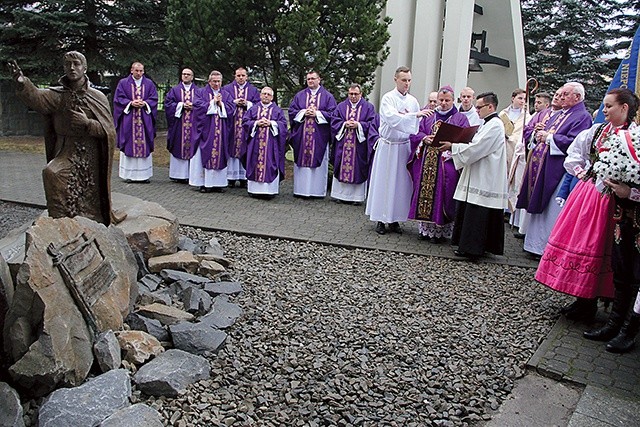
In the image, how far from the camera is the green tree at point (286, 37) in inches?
437

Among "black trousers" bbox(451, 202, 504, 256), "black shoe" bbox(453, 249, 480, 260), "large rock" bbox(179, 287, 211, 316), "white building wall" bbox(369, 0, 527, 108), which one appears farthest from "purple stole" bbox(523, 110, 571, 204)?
"white building wall" bbox(369, 0, 527, 108)

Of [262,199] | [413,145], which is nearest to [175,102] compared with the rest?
[262,199]

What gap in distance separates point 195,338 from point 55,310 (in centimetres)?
102

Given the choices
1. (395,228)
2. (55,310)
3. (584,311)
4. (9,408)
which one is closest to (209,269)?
(55,310)

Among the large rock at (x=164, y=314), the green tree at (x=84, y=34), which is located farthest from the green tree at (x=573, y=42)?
the large rock at (x=164, y=314)

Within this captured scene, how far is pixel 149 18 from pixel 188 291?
1472 centimetres

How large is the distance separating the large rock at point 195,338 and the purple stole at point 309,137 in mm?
6566

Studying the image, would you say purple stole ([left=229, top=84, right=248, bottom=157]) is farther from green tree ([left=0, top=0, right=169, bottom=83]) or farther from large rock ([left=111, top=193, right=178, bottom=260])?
green tree ([left=0, top=0, right=169, bottom=83])

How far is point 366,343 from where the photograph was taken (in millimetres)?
4387

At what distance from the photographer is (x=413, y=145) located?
7.98 m

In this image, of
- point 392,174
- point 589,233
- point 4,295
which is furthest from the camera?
point 392,174

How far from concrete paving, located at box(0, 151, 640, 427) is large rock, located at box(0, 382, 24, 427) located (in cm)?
256

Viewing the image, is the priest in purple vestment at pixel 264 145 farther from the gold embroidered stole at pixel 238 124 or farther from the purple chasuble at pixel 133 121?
the purple chasuble at pixel 133 121

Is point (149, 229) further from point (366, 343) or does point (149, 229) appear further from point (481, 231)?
point (481, 231)
